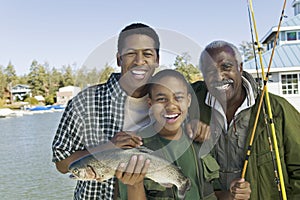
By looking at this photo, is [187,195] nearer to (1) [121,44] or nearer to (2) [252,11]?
(1) [121,44]

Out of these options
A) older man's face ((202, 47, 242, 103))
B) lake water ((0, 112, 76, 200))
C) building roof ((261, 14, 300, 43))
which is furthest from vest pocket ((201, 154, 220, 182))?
building roof ((261, 14, 300, 43))

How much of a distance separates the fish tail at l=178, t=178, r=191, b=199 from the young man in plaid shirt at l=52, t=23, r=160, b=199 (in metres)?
0.35

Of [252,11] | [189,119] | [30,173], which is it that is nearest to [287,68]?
[30,173]

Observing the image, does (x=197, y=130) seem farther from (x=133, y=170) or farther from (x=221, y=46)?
(x=221, y=46)

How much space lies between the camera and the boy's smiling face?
2.18 meters

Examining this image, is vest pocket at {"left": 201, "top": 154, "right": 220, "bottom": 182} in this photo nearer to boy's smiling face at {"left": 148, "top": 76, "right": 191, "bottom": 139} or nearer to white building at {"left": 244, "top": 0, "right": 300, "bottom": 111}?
boy's smiling face at {"left": 148, "top": 76, "right": 191, "bottom": 139}

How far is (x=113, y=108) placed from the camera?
225 cm

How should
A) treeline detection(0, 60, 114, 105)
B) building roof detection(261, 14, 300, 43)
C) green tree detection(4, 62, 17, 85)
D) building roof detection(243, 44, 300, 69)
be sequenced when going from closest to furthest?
1. building roof detection(243, 44, 300, 69)
2. building roof detection(261, 14, 300, 43)
3. treeline detection(0, 60, 114, 105)
4. green tree detection(4, 62, 17, 85)

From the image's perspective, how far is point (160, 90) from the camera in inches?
86.6

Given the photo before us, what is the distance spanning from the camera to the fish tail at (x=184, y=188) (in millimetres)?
2133

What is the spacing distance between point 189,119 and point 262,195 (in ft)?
2.27

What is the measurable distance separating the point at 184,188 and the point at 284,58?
14.1 m

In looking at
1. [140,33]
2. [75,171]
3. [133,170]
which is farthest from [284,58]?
[75,171]


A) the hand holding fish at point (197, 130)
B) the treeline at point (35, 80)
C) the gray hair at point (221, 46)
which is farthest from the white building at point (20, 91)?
the hand holding fish at point (197, 130)
